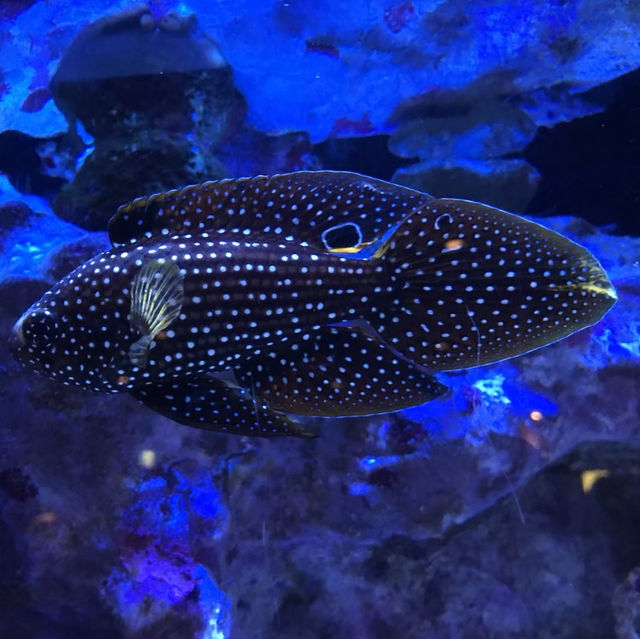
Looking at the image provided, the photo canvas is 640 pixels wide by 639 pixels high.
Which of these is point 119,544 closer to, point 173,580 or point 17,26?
point 173,580


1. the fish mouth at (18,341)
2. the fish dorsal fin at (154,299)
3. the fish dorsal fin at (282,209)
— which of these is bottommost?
the fish mouth at (18,341)

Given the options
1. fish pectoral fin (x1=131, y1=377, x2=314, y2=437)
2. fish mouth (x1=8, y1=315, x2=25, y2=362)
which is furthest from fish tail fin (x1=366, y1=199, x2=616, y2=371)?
fish mouth (x1=8, y1=315, x2=25, y2=362)

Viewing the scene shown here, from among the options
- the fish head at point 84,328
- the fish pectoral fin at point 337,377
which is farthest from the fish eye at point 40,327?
the fish pectoral fin at point 337,377

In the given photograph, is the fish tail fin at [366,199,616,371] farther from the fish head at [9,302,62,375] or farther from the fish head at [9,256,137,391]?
the fish head at [9,302,62,375]

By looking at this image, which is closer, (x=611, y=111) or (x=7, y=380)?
(x=7, y=380)

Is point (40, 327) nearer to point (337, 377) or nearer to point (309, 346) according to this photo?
point (309, 346)

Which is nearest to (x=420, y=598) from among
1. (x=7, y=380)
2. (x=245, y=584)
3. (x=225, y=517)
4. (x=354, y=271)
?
(x=245, y=584)

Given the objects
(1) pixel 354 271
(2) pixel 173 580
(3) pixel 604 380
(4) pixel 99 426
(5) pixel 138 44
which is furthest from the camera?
(5) pixel 138 44

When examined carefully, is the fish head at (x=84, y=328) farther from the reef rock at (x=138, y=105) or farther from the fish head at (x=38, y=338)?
the reef rock at (x=138, y=105)
